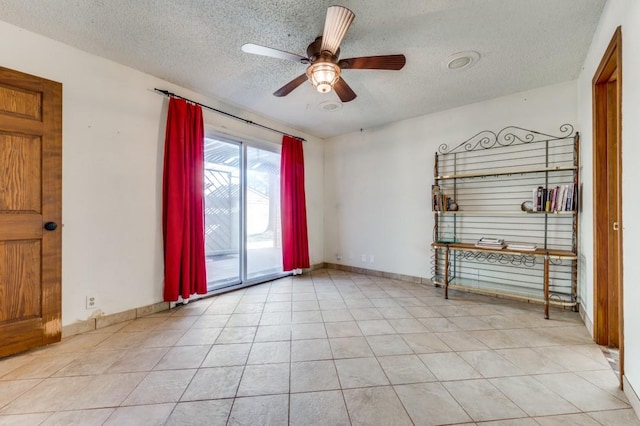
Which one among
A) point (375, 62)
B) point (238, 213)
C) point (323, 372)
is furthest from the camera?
point (238, 213)

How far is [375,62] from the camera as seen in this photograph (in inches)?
80.4

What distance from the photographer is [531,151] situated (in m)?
3.24

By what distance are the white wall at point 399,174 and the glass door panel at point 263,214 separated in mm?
1153

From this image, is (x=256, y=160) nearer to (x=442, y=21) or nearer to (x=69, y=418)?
(x=442, y=21)

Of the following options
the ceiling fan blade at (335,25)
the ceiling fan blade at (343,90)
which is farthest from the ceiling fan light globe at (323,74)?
the ceiling fan blade at (343,90)

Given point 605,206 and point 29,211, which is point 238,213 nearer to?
point 29,211

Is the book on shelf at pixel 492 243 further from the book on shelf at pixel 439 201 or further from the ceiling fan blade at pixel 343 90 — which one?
the ceiling fan blade at pixel 343 90

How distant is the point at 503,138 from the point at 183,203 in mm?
4007

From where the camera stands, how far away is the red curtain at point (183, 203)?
2.94 meters

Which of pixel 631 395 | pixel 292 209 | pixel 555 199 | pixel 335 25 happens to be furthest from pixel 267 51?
pixel 555 199

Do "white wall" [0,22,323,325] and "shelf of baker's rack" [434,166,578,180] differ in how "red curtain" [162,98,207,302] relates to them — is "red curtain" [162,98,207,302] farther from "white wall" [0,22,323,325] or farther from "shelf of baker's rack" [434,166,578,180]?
"shelf of baker's rack" [434,166,578,180]

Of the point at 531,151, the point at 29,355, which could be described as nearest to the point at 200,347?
the point at 29,355

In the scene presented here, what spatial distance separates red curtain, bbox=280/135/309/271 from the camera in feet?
14.3

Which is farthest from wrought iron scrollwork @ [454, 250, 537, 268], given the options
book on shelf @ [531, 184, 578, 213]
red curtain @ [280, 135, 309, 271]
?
red curtain @ [280, 135, 309, 271]
